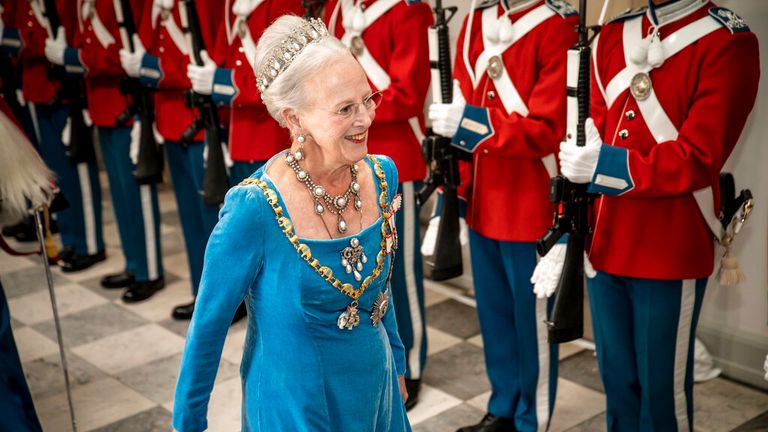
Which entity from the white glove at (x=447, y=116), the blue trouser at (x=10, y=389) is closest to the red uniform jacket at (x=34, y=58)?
the blue trouser at (x=10, y=389)

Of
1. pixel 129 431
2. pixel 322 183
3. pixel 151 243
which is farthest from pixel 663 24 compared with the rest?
pixel 151 243

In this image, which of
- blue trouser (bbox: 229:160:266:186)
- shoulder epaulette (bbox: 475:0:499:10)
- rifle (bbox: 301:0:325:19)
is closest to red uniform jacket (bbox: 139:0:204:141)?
blue trouser (bbox: 229:160:266:186)

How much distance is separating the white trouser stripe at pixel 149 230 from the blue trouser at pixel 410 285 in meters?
1.77

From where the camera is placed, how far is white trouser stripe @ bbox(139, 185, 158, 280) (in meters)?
4.64

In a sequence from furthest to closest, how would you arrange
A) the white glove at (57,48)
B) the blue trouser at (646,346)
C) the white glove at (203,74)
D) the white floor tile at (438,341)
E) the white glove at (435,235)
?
the white glove at (57,48), the white floor tile at (438,341), the white glove at (203,74), the white glove at (435,235), the blue trouser at (646,346)

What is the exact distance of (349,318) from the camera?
177cm

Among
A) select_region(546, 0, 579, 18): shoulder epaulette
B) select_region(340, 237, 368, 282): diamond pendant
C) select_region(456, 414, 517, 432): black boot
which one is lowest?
select_region(456, 414, 517, 432): black boot

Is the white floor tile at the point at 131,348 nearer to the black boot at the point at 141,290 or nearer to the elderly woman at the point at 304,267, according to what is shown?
the black boot at the point at 141,290

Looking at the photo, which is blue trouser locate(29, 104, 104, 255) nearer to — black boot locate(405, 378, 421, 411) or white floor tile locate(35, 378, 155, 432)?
white floor tile locate(35, 378, 155, 432)

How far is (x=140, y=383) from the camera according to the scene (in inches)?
146

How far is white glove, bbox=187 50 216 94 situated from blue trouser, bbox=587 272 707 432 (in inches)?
72.8

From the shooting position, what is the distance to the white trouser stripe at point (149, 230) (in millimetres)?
4637

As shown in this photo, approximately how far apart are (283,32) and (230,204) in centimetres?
33

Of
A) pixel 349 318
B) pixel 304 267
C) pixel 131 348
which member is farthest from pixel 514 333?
pixel 131 348
